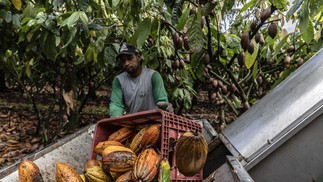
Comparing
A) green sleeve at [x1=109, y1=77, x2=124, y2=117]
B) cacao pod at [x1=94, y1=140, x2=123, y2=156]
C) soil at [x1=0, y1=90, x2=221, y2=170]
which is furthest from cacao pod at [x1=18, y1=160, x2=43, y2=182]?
soil at [x1=0, y1=90, x2=221, y2=170]

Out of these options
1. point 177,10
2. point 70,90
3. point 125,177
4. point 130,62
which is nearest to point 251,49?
point 177,10

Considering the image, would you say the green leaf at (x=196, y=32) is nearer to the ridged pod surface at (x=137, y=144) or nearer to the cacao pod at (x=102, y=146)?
the ridged pod surface at (x=137, y=144)

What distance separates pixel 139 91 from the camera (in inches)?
102

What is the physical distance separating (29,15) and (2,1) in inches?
10.3

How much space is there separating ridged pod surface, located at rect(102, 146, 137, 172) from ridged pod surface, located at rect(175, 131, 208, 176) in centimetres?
34

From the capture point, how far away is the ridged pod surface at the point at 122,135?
6.21 feet

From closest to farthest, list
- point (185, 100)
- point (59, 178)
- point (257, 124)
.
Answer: point (59, 178)
point (257, 124)
point (185, 100)

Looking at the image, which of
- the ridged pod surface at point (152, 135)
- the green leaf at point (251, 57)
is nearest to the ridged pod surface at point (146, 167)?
the ridged pod surface at point (152, 135)

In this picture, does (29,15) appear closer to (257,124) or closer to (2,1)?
(2,1)

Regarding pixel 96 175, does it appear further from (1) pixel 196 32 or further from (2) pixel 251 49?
(2) pixel 251 49

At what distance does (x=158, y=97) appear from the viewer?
2559mm

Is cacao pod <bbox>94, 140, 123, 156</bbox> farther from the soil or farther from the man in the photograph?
the soil

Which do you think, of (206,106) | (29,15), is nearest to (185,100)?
(29,15)

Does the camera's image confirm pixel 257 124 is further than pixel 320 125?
Yes
